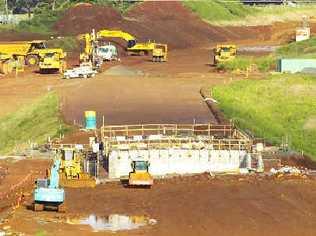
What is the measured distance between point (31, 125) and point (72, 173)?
1964 centimetres

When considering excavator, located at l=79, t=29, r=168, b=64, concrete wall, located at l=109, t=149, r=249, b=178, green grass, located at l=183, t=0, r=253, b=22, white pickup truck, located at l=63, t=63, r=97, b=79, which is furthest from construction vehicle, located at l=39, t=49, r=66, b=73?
green grass, located at l=183, t=0, r=253, b=22

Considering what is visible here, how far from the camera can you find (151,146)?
3984 centimetres

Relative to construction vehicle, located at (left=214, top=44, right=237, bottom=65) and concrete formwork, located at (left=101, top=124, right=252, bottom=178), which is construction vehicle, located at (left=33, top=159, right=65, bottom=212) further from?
construction vehicle, located at (left=214, top=44, right=237, bottom=65)

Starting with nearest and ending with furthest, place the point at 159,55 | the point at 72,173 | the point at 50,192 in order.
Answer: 1. the point at 50,192
2. the point at 72,173
3. the point at 159,55

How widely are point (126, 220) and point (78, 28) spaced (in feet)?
279

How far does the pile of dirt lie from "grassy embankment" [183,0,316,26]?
11.1 feet

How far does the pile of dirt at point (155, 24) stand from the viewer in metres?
116

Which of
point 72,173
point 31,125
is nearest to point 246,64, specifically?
point 31,125

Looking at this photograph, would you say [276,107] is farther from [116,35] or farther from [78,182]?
[116,35]

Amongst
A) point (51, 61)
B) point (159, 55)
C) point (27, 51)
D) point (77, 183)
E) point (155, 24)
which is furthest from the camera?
point (155, 24)

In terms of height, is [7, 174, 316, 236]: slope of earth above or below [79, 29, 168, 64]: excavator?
below

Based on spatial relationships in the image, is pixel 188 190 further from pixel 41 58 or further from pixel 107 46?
pixel 107 46

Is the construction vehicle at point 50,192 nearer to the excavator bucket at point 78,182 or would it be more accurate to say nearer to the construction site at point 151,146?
the construction site at point 151,146

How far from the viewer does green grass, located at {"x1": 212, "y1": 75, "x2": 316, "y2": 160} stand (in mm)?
50469
